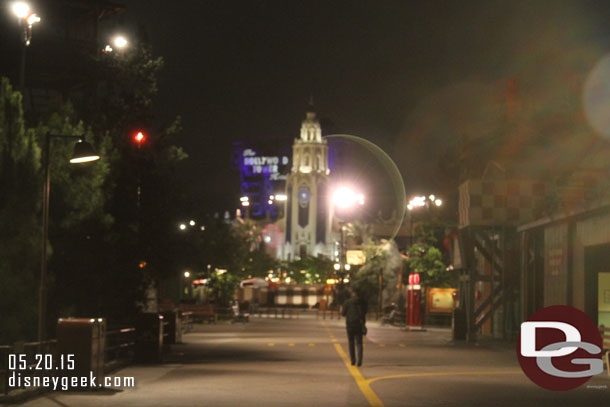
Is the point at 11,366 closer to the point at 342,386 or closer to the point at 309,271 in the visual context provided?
the point at 342,386

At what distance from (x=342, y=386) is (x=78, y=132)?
8.64m

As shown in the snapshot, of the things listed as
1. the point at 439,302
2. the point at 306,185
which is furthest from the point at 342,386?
the point at 306,185

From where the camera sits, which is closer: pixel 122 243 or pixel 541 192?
pixel 122 243

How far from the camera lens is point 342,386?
18.0 meters

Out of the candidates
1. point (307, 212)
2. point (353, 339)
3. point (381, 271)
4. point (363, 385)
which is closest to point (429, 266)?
point (381, 271)

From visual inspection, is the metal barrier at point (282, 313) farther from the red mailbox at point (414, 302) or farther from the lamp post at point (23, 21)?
the lamp post at point (23, 21)

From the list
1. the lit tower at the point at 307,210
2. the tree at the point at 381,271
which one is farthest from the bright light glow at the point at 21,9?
the lit tower at the point at 307,210

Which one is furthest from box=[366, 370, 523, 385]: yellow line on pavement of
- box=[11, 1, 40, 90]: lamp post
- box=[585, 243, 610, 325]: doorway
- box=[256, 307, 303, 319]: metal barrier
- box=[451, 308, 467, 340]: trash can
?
box=[256, 307, 303, 319]: metal barrier

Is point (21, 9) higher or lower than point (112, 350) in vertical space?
higher

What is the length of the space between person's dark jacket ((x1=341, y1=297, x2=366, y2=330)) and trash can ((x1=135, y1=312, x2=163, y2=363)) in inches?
190

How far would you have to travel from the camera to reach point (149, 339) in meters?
24.8

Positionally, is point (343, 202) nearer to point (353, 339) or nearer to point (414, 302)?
point (414, 302)

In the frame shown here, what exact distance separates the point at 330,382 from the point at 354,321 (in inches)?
169

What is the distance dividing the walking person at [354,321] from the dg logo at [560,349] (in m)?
3.81
